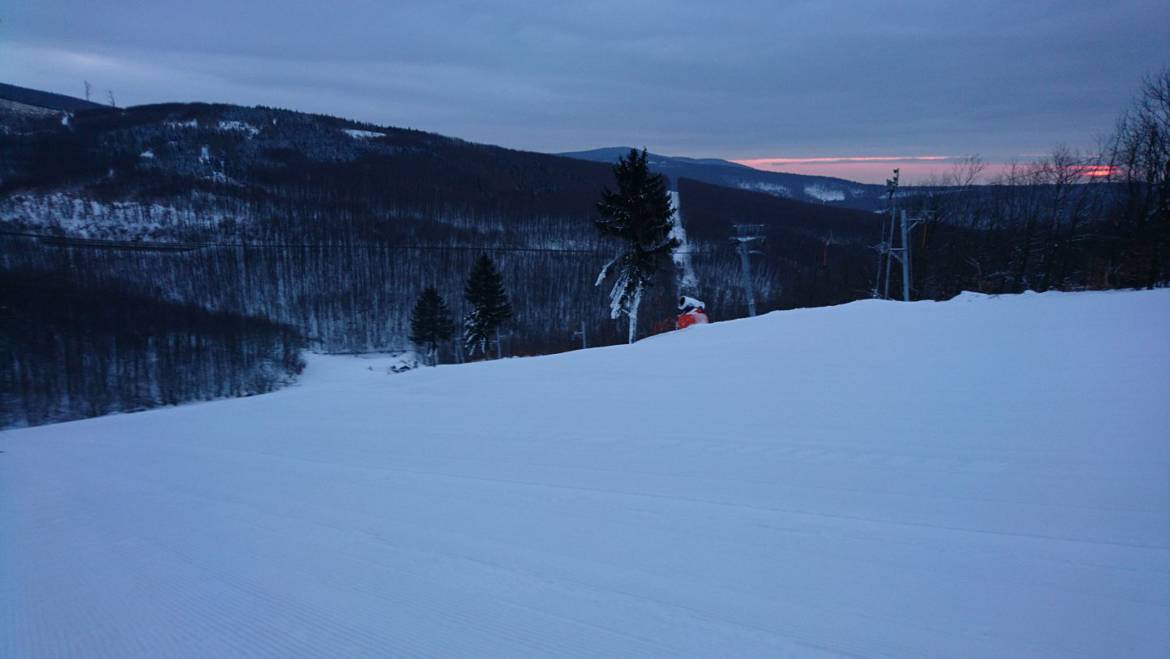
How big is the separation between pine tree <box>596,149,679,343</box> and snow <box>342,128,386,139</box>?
125 meters

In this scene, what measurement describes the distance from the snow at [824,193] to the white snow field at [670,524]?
173m

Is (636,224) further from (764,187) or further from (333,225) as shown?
(764,187)

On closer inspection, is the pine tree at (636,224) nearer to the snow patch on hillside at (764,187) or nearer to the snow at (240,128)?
the snow at (240,128)

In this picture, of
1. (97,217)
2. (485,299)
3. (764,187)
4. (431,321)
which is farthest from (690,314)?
(764,187)

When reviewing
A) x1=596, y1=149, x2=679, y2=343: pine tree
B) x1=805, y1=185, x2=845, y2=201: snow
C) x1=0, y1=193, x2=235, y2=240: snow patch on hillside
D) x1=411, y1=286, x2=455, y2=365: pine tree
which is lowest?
x1=411, y1=286, x2=455, y2=365: pine tree

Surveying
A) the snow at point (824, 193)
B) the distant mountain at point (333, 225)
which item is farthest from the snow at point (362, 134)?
the snow at point (824, 193)

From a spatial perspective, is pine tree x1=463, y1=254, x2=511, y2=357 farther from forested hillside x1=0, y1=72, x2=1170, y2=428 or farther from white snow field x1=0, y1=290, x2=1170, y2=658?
white snow field x1=0, y1=290, x2=1170, y2=658

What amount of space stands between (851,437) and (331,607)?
3927mm

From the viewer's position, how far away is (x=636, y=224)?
81.4 feet

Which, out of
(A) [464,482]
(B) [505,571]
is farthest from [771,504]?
(A) [464,482]

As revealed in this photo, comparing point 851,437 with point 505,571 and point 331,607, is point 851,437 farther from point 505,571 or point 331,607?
point 331,607

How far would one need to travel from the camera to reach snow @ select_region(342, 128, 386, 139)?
132500mm

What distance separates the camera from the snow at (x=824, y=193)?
163625 mm

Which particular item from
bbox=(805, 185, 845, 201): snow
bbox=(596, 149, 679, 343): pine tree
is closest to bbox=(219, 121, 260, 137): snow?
bbox=(596, 149, 679, 343): pine tree
